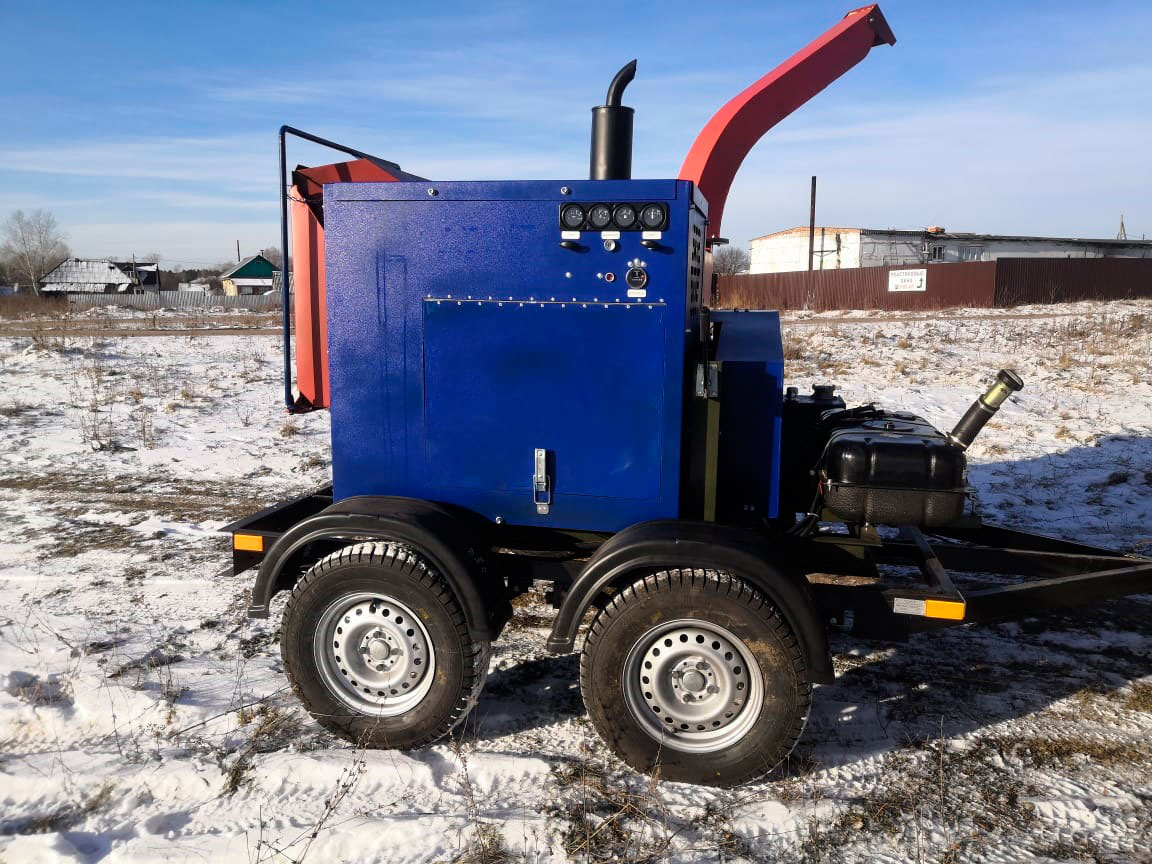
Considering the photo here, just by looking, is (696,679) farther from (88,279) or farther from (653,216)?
(88,279)

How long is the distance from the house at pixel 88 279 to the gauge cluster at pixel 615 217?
2858 inches

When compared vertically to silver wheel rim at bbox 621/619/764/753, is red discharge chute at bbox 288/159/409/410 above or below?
above

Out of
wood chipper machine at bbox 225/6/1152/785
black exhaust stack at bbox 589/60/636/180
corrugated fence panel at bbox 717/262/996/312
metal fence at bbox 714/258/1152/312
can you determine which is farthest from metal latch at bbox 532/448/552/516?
metal fence at bbox 714/258/1152/312

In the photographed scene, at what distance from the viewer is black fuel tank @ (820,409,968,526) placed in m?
3.60

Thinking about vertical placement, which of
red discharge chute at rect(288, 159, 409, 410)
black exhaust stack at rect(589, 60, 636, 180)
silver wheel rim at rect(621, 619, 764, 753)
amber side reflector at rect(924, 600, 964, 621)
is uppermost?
black exhaust stack at rect(589, 60, 636, 180)

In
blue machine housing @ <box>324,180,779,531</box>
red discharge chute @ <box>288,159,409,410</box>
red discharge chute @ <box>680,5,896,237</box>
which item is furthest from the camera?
red discharge chute @ <box>680,5,896,237</box>

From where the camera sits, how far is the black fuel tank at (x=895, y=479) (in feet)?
11.8

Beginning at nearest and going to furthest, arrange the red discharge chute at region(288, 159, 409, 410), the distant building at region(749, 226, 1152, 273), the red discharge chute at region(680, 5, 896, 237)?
the red discharge chute at region(288, 159, 409, 410) < the red discharge chute at region(680, 5, 896, 237) < the distant building at region(749, 226, 1152, 273)

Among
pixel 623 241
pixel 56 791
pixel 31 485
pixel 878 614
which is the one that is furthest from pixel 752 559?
pixel 31 485

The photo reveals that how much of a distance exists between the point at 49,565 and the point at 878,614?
5839 millimetres

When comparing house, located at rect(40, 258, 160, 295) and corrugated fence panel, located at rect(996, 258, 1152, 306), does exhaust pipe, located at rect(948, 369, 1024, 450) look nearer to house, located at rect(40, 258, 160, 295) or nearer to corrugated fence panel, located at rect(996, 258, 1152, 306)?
corrugated fence panel, located at rect(996, 258, 1152, 306)

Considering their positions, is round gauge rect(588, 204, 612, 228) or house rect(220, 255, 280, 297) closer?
round gauge rect(588, 204, 612, 228)

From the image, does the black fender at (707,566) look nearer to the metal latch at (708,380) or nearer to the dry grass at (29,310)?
the metal latch at (708,380)

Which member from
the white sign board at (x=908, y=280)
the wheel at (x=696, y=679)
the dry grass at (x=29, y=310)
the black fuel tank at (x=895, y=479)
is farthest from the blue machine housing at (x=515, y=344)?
the white sign board at (x=908, y=280)
